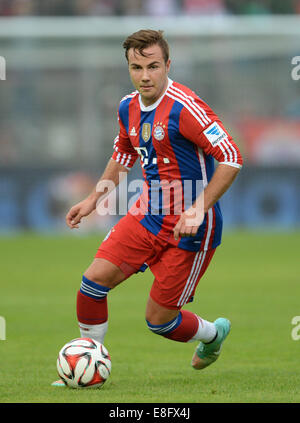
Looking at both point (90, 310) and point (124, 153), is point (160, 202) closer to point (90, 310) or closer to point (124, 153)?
point (124, 153)

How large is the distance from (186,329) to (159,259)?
A: 0.60 metres

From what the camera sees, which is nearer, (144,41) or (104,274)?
(144,41)

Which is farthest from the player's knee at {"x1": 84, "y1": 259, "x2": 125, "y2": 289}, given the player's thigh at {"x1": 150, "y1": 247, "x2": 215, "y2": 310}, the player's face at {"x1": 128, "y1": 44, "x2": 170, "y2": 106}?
the player's face at {"x1": 128, "y1": 44, "x2": 170, "y2": 106}

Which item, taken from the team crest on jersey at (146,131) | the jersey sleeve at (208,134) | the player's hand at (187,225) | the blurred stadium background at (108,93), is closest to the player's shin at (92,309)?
the player's hand at (187,225)

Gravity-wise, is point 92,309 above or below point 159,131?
below

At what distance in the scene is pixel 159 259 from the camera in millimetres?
6367

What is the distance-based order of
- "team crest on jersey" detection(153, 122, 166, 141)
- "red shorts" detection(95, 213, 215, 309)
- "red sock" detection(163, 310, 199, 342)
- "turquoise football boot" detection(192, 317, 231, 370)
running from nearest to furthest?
"team crest on jersey" detection(153, 122, 166, 141)
"red shorts" detection(95, 213, 215, 309)
"red sock" detection(163, 310, 199, 342)
"turquoise football boot" detection(192, 317, 231, 370)

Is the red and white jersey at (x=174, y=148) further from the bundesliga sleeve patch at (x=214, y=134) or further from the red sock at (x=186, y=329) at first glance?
the red sock at (x=186, y=329)

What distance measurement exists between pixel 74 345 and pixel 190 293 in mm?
940

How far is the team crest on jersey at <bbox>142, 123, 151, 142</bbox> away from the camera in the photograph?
6.16m

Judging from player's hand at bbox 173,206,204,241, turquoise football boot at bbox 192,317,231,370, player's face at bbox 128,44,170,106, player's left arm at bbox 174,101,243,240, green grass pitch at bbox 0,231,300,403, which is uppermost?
player's face at bbox 128,44,170,106

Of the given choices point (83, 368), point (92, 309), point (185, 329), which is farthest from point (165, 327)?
point (83, 368)

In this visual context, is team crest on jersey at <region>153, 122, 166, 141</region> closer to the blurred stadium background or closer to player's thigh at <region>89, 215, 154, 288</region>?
player's thigh at <region>89, 215, 154, 288</region>

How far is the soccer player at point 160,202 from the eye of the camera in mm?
6023
